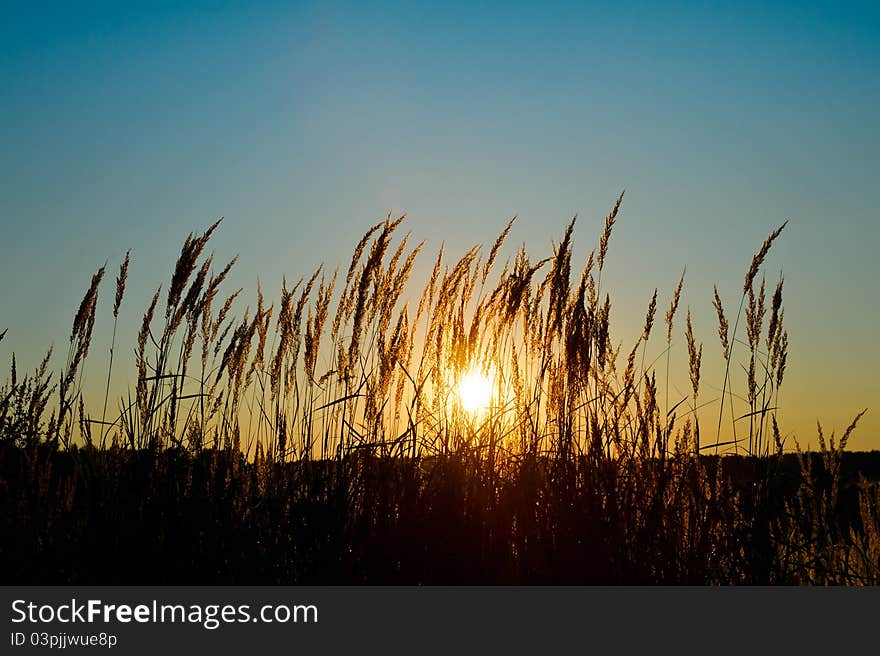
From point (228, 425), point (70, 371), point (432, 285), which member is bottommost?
point (228, 425)

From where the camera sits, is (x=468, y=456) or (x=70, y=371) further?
(x=70, y=371)

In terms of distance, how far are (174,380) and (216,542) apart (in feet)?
3.66

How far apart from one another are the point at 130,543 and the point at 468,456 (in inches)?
48.8
